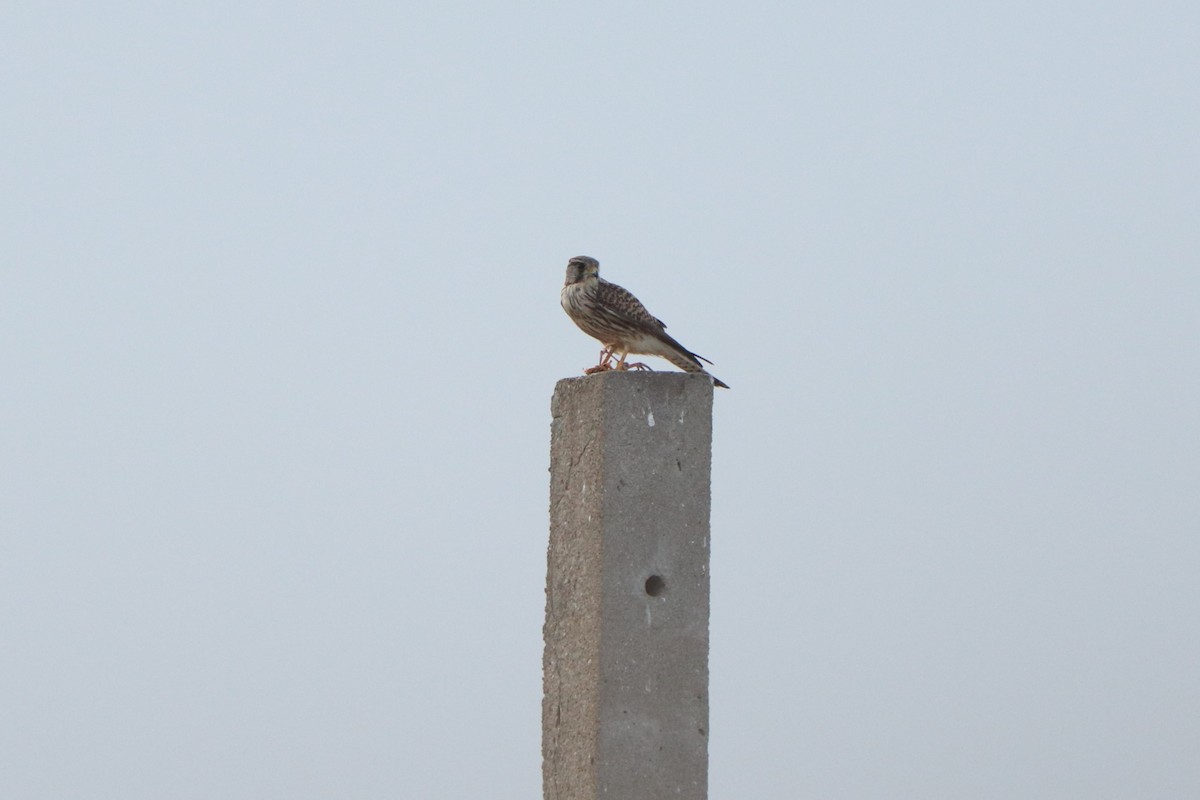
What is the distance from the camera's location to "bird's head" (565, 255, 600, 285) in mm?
6949

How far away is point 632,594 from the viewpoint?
20.7 feet

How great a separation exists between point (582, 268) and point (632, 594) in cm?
151

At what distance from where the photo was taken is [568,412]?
6617 mm

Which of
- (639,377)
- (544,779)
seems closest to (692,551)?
(639,377)

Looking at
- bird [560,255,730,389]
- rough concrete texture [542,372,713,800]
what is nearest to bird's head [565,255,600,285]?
bird [560,255,730,389]

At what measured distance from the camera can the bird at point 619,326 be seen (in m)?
6.76

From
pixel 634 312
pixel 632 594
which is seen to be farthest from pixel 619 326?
pixel 632 594

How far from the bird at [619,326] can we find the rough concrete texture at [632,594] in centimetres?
19

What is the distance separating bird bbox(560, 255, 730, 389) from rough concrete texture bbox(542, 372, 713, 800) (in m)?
0.19

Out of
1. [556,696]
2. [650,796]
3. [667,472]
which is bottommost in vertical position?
[650,796]

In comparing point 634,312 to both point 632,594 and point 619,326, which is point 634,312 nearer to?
point 619,326

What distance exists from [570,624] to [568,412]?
0.87m

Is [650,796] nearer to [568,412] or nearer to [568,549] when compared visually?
[568,549]

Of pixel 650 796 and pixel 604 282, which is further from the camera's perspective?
pixel 604 282
